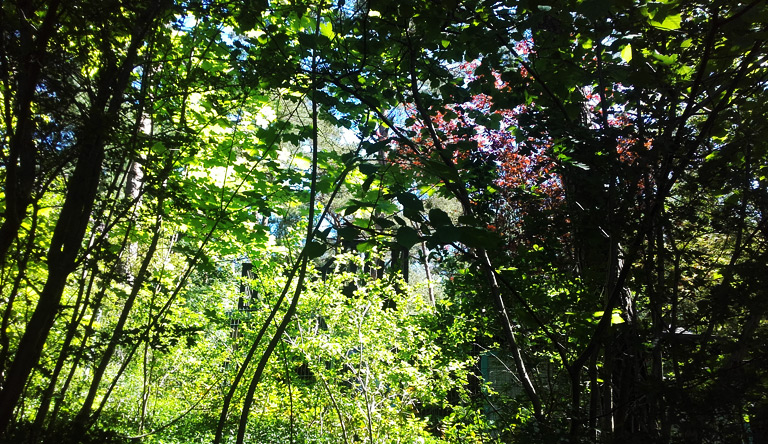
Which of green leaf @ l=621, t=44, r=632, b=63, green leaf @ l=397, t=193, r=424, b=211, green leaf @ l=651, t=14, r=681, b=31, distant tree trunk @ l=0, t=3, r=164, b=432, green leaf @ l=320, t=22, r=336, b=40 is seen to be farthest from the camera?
Answer: green leaf @ l=320, t=22, r=336, b=40

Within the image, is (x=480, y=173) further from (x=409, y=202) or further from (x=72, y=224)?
(x=72, y=224)

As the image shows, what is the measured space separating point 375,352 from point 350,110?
3047mm

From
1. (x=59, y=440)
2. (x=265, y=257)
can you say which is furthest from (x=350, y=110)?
(x=265, y=257)

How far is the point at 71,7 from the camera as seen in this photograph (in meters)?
1.67

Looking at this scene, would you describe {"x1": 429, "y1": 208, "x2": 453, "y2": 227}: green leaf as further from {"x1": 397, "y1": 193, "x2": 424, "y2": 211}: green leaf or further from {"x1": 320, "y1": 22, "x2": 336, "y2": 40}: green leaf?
{"x1": 320, "y1": 22, "x2": 336, "y2": 40}: green leaf

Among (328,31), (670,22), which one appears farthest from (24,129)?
(670,22)

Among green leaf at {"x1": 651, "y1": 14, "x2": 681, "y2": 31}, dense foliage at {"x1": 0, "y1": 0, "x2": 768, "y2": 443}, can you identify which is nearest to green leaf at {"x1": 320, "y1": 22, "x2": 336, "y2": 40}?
dense foliage at {"x1": 0, "y1": 0, "x2": 768, "y2": 443}

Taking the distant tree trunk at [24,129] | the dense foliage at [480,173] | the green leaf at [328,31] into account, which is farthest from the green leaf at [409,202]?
the green leaf at [328,31]

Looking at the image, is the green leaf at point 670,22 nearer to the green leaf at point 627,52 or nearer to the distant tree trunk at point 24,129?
the green leaf at point 627,52

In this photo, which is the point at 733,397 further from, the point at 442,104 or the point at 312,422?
the point at 312,422

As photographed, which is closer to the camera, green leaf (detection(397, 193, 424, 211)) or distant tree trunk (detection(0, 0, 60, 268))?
green leaf (detection(397, 193, 424, 211))

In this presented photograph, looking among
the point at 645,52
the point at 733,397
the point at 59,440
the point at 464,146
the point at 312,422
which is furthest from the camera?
the point at 312,422

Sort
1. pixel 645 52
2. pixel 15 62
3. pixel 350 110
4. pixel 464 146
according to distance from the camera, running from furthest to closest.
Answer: pixel 350 110 < pixel 645 52 < pixel 464 146 < pixel 15 62

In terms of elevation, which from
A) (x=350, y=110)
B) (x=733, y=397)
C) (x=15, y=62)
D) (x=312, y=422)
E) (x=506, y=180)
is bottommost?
(x=312, y=422)
